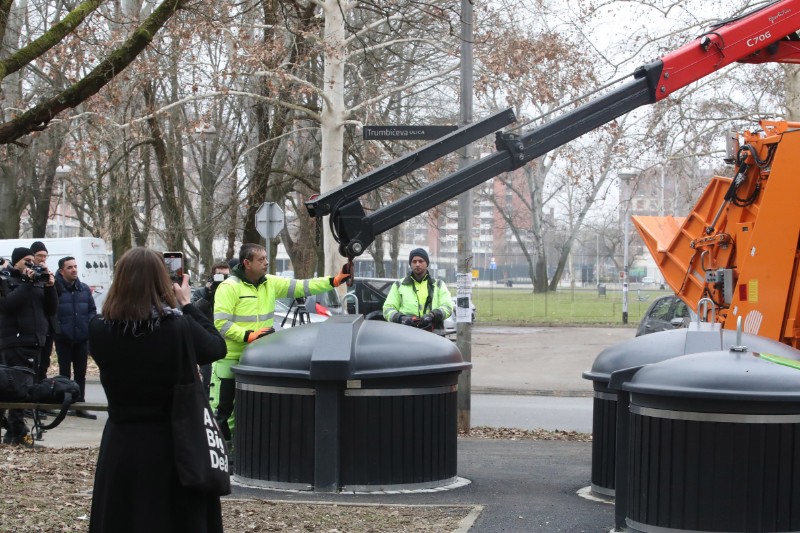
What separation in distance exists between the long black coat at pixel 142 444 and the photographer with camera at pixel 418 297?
630 cm

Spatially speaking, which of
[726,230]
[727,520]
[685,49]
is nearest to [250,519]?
[727,520]

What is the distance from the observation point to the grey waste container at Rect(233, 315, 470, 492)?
818cm

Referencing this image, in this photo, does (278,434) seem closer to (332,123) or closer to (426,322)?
(426,322)

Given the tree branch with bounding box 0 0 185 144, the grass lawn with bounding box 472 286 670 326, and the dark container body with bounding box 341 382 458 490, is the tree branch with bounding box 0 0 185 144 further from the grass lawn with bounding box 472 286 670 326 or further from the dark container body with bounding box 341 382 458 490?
the grass lawn with bounding box 472 286 670 326

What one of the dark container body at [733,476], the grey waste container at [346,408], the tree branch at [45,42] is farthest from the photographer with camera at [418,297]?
the dark container body at [733,476]

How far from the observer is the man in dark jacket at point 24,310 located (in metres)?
11.5

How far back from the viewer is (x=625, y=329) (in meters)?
34.9

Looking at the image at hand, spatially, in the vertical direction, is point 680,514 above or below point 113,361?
below

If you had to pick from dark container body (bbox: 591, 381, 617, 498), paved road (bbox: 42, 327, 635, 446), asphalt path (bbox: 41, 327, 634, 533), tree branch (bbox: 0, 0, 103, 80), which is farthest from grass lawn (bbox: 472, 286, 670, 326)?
tree branch (bbox: 0, 0, 103, 80)

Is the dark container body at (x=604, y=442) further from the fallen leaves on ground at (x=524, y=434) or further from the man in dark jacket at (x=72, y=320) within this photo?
the man in dark jacket at (x=72, y=320)

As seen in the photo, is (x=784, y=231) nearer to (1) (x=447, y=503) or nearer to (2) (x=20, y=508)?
A: (1) (x=447, y=503)

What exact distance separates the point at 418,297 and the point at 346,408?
116 inches

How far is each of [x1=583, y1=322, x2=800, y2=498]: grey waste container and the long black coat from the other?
3.39 meters

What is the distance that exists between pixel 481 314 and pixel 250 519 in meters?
Answer: 39.2
